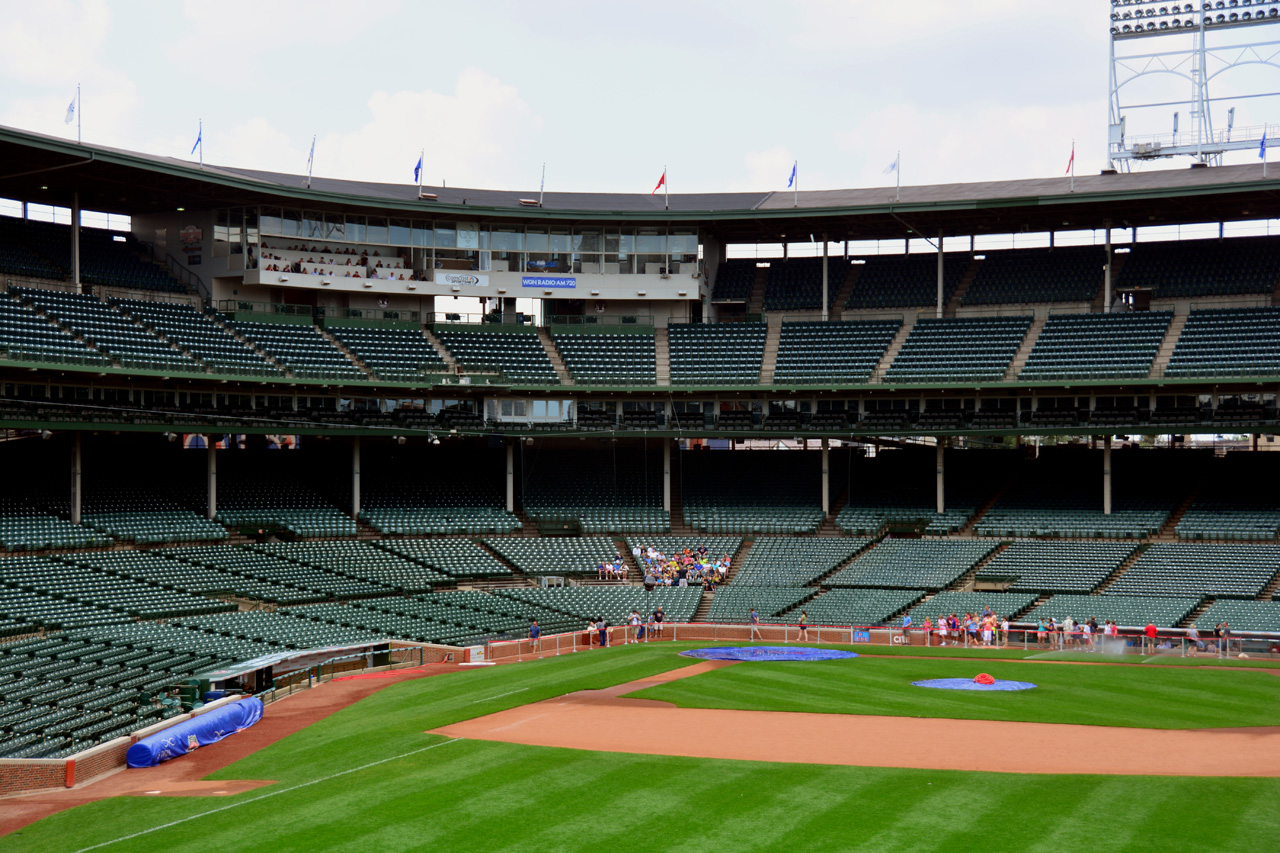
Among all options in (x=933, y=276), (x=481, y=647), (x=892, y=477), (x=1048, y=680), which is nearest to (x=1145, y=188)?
(x=933, y=276)

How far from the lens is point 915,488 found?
6391 cm

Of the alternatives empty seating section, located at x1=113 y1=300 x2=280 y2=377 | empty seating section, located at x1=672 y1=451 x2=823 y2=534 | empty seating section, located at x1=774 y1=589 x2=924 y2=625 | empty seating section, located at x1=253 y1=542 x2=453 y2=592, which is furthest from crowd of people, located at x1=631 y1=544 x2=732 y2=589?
empty seating section, located at x1=113 y1=300 x2=280 y2=377

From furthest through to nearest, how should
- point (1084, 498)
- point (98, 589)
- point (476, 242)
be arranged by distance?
1. point (476, 242)
2. point (1084, 498)
3. point (98, 589)

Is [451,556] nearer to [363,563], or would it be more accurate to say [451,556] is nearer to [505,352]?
[363,563]

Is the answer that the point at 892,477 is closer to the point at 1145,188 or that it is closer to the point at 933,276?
the point at 933,276

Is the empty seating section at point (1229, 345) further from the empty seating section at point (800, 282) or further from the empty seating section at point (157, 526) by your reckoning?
the empty seating section at point (157, 526)

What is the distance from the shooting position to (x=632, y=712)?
31594 mm

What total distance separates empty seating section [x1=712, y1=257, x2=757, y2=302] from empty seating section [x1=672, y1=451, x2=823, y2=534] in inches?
444

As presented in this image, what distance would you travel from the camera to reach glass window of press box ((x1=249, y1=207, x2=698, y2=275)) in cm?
6556

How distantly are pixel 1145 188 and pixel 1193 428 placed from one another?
1406 cm

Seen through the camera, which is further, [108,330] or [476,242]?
[476,242]

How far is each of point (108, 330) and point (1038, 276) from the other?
50.3 metres

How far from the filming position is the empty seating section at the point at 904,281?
70750 millimetres

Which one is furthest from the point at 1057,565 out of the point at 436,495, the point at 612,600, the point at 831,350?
the point at 436,495
